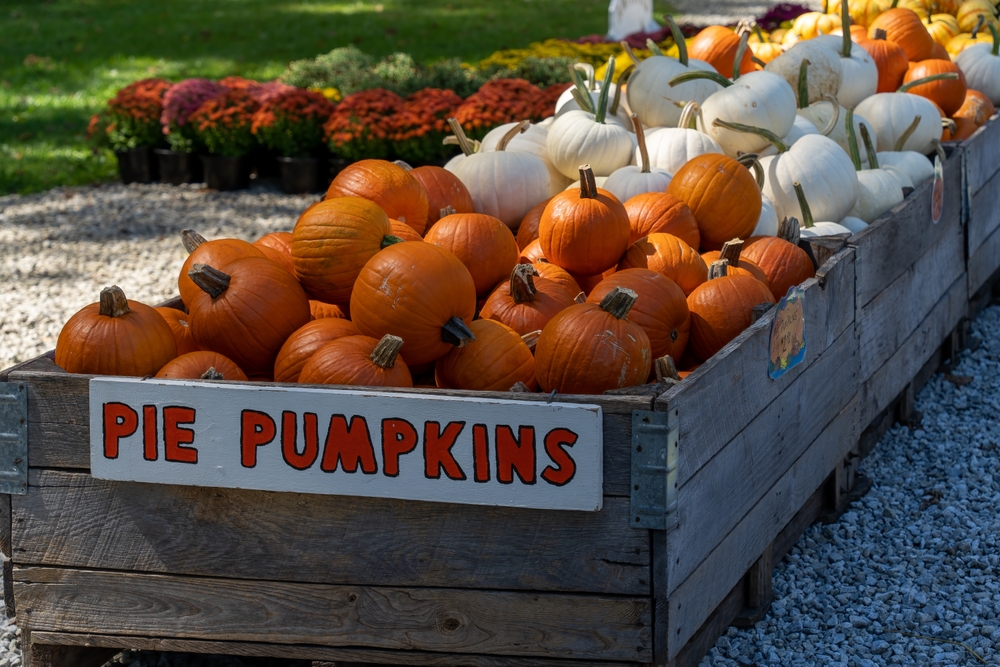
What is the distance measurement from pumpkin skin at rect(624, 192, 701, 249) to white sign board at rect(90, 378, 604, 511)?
3.80 feet

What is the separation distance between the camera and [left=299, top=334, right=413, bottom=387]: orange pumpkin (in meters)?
2.25

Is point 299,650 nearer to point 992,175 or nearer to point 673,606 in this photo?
point 673,606

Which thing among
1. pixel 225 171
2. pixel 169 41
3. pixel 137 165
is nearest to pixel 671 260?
pixel 225 171

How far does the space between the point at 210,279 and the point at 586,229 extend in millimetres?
988

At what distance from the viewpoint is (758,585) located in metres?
2.64

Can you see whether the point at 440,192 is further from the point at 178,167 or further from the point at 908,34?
the point at 178,167

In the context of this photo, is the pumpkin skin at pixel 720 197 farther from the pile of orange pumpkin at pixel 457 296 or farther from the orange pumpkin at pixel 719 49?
the orange pumpkin at pixel 719 49

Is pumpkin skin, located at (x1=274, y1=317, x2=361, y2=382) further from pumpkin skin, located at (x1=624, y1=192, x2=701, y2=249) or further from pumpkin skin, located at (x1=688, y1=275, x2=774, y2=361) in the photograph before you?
pumpkin skin, located at (x1=624, y1=192, x2=701, y2=249)

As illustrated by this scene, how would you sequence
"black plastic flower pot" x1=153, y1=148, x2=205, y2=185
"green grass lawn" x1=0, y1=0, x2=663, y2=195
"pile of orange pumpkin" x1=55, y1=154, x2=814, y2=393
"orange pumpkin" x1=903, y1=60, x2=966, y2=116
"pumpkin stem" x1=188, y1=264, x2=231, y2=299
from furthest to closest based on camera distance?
"green grass lawn" x1=0, y1=0, x2=663, y2=195 < "black plastic flower pot" x1=153, y1=148, x2=205, y2=185 < "orange pumpkin" x1=903, y1=60, x2=966, y2=116 < "pumpkin stem" x1=188, y1=264, x2=231, y2=299 < "pile of orange pumpkin" x1=55, y1=154, x2=814, y2=393

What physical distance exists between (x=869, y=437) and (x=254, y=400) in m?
2.33

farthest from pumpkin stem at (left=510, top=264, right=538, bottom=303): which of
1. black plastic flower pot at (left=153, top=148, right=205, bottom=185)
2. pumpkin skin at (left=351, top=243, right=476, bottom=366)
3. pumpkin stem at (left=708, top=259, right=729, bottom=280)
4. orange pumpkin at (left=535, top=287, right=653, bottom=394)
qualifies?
black plastic flower pot at (left=153, top=148, right=205, bottom=185)

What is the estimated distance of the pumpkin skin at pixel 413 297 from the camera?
2.36 metres

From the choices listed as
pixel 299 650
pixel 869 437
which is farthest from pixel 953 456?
pixel 299 650

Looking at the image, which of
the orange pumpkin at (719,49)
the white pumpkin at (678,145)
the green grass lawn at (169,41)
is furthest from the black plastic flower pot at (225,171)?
the white pumpkin at (678,145)
